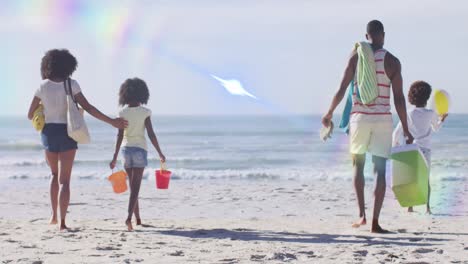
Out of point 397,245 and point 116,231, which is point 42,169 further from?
point 397,245

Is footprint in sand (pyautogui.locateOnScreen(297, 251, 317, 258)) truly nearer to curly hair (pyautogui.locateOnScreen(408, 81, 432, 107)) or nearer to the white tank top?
the white tank top

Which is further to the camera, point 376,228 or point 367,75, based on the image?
point 376,228

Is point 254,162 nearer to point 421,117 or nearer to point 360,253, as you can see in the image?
point 421,117

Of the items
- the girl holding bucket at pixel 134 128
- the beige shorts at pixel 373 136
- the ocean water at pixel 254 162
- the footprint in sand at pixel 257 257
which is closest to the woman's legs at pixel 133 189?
the girl holding bucket at pixel 134 128

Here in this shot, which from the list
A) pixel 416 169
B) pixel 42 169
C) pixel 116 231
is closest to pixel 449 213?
pixel 416 169

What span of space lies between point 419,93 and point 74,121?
352cm

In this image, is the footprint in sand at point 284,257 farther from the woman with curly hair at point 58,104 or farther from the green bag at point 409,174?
the woman with curly hair at point 58,104

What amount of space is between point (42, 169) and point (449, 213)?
42.1 feet

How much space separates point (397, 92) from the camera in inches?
253

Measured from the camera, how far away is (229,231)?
22.8 feet

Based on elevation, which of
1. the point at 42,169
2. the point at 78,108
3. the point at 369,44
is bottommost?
the point at 42,169

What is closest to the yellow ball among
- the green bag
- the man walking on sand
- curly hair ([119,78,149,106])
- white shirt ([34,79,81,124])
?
the green bag

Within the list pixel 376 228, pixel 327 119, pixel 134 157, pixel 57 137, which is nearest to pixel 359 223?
pixel 376 228

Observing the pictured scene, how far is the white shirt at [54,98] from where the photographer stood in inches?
265
